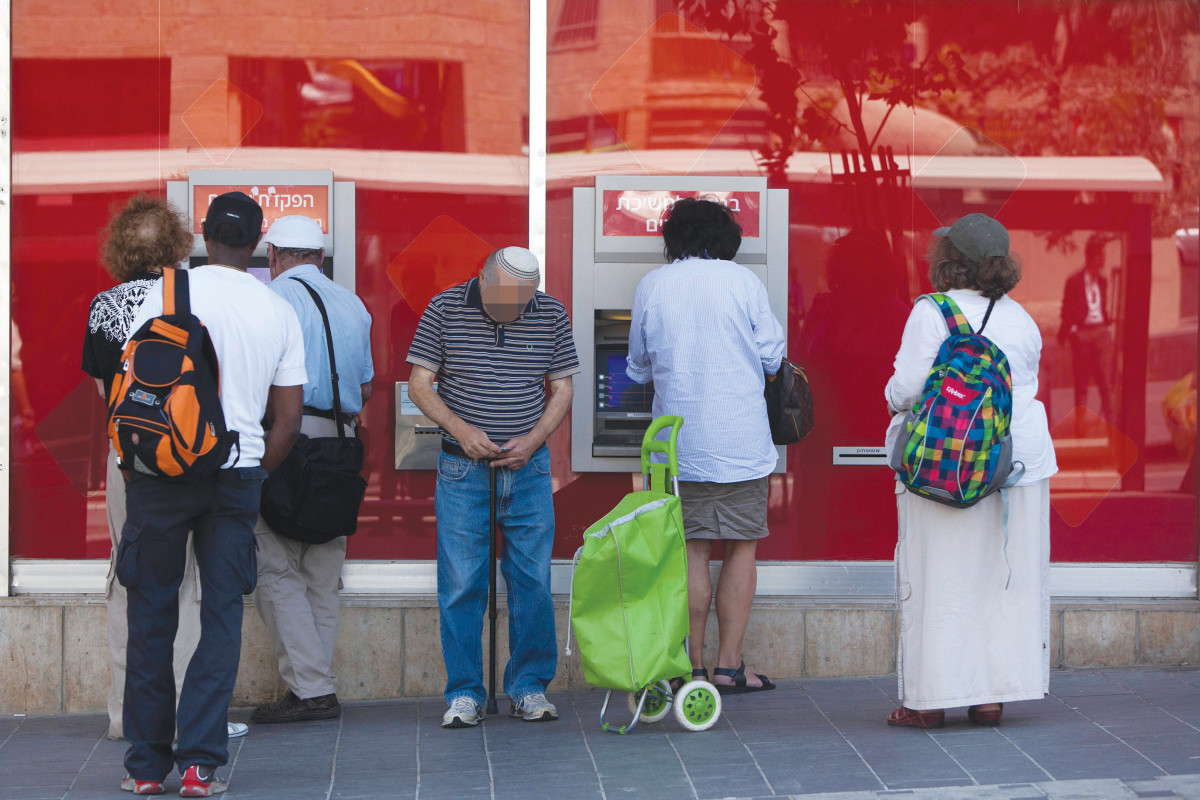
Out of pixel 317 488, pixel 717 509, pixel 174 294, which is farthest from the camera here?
pixel 717 509

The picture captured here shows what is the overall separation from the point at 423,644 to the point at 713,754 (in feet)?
4.88

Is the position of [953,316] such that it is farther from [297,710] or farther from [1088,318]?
→ [297,710]

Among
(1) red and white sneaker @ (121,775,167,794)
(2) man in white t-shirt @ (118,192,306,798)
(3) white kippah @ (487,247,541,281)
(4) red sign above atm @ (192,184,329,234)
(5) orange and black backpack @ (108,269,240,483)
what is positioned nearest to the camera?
(5) orange and black backpack @ (108,269,240,483)

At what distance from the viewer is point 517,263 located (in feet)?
14.8

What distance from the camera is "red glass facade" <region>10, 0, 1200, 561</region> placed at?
211 inches

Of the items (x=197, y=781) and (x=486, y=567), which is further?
(x=486, y=567)

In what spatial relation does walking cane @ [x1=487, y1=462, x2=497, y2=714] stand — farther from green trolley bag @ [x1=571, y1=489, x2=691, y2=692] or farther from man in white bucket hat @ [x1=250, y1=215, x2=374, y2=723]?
man in white bucket hat @ [x1=250, y1=215, x2=374, y2=723]

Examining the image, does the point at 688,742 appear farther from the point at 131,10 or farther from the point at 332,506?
the point at 131,10

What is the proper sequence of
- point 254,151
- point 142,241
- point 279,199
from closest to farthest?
point 142,241 < point 279,199 < point 254,151

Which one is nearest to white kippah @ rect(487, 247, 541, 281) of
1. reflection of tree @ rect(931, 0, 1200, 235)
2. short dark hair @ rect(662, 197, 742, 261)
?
short dark hair @ rect(662, 197, 742, 261)

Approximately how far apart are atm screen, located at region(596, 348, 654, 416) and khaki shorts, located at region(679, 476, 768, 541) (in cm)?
51

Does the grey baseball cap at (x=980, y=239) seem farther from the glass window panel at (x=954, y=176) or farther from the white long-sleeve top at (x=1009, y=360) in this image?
the glass window panel at (x=954, y=176)

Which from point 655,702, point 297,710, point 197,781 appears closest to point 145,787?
point 197,781

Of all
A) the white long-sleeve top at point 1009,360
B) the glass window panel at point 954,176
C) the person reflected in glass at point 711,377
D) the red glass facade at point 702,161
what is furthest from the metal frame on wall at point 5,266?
the white long-sleeve top at point 1009,360
